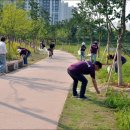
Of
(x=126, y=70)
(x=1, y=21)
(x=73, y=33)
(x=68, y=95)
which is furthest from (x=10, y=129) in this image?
(x=73, y=33)

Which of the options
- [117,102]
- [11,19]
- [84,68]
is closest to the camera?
[117,102]

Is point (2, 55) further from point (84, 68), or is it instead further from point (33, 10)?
point (33, 10)

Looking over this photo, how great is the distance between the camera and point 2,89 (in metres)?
12.3

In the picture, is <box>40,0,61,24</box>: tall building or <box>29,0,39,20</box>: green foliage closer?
<box>29,0,39,20</box>: green foliage

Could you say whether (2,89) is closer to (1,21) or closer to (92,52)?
(92,52)

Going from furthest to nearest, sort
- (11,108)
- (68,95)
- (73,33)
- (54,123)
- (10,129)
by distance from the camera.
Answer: (73,33) → (68,95) → (11,108) → (54,123) → (10,129)

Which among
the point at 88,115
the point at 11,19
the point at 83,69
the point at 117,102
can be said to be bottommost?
the point at 88,115

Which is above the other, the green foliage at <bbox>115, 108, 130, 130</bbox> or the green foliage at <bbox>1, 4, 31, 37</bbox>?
the green foliage at <bbox>1, 4, 31, 37</bbox>

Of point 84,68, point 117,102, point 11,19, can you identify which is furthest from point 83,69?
point 11,19

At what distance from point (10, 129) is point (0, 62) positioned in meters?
10.4

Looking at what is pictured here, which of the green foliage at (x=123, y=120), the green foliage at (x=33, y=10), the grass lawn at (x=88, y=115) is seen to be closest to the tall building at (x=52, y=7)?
the green foliage at (x=33, y=10)

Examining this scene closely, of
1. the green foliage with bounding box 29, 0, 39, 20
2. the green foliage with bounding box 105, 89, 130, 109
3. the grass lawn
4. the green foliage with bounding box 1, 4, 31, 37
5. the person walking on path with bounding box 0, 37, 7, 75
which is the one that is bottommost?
the grass lawn

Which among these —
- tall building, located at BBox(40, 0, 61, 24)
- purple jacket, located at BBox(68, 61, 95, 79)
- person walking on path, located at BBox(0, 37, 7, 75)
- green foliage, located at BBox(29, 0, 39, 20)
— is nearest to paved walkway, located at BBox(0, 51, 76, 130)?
purple jacket, located at BBox(68, 61, 95, 79)

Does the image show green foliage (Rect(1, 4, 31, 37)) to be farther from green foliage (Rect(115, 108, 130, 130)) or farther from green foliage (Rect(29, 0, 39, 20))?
green foliage (Rect(115, 108, 130, 130))
